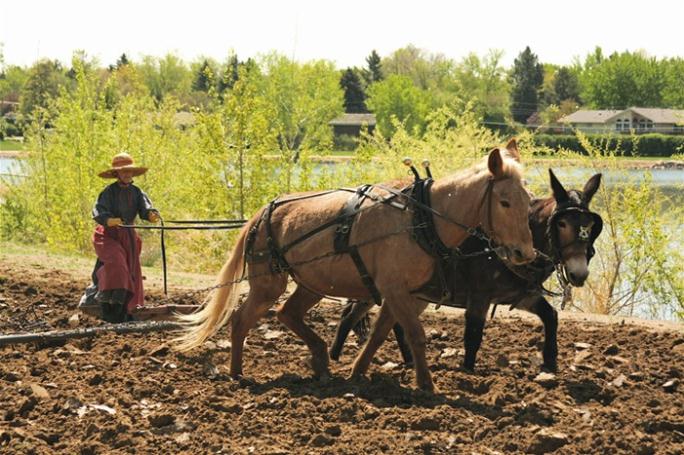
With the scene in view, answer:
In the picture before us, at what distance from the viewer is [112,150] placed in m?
20.0

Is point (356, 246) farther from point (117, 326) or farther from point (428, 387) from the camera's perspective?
point (117, 326)

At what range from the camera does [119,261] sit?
29.8ft

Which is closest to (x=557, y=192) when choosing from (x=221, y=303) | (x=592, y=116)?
(x=221, y=303)

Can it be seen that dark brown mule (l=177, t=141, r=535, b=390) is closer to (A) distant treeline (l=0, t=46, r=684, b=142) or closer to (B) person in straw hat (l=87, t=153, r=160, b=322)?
(B) person in straw hat (l=87, t=153, r=160, b=322)

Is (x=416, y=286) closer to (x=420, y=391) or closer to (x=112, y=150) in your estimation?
(x=420, y=391)

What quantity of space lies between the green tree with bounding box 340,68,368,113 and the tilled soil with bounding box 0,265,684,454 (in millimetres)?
84349

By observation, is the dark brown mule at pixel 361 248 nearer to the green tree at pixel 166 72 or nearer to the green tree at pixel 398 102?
the green tree at pixel 398 102

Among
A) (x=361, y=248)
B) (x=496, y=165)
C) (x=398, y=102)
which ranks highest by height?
(x=496, y=165)

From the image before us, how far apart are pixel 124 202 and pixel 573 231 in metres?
4.10

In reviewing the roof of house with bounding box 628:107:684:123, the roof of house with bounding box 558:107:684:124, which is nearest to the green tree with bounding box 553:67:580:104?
the roof of house with bounding box 558:107:684:124

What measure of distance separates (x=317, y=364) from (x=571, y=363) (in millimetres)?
2251

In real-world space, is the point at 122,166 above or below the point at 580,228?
above

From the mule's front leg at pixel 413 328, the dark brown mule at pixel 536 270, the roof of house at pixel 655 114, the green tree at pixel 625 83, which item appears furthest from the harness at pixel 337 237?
the green tree at pixel 625 83

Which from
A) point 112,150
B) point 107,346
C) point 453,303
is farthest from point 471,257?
point 112,150
